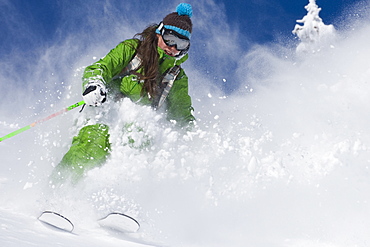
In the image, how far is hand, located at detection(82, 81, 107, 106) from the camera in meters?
2.87

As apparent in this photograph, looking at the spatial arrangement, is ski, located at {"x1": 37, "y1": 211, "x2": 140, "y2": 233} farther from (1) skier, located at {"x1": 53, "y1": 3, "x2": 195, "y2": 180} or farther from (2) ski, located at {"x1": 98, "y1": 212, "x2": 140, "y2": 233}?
(1) skier, located at {"x1": 53, "y1": 3, "x2": 195, "y2": 180}

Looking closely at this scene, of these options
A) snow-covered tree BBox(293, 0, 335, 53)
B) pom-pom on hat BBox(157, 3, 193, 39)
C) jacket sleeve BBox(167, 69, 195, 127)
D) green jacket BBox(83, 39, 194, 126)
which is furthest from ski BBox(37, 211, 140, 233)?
snow-covered tree BBox(293, 0, 335, 53)

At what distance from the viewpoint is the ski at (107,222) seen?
1.95m

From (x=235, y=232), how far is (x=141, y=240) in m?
0.75

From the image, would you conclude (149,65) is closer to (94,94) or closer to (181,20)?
(181,20)

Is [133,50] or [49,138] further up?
[133,50]

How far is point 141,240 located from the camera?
2203mm

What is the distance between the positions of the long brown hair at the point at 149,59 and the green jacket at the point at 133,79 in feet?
0.22

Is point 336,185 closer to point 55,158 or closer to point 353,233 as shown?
point 353,233

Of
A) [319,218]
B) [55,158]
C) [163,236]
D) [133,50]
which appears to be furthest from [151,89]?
[319,218]

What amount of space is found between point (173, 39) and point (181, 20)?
212 mm

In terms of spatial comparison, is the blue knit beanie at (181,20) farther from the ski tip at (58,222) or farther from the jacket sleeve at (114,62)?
the ski tip at (58,222)

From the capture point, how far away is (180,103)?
3926mm

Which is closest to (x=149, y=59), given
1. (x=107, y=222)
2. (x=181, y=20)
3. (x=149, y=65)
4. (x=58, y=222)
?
(x=149, y=65)
